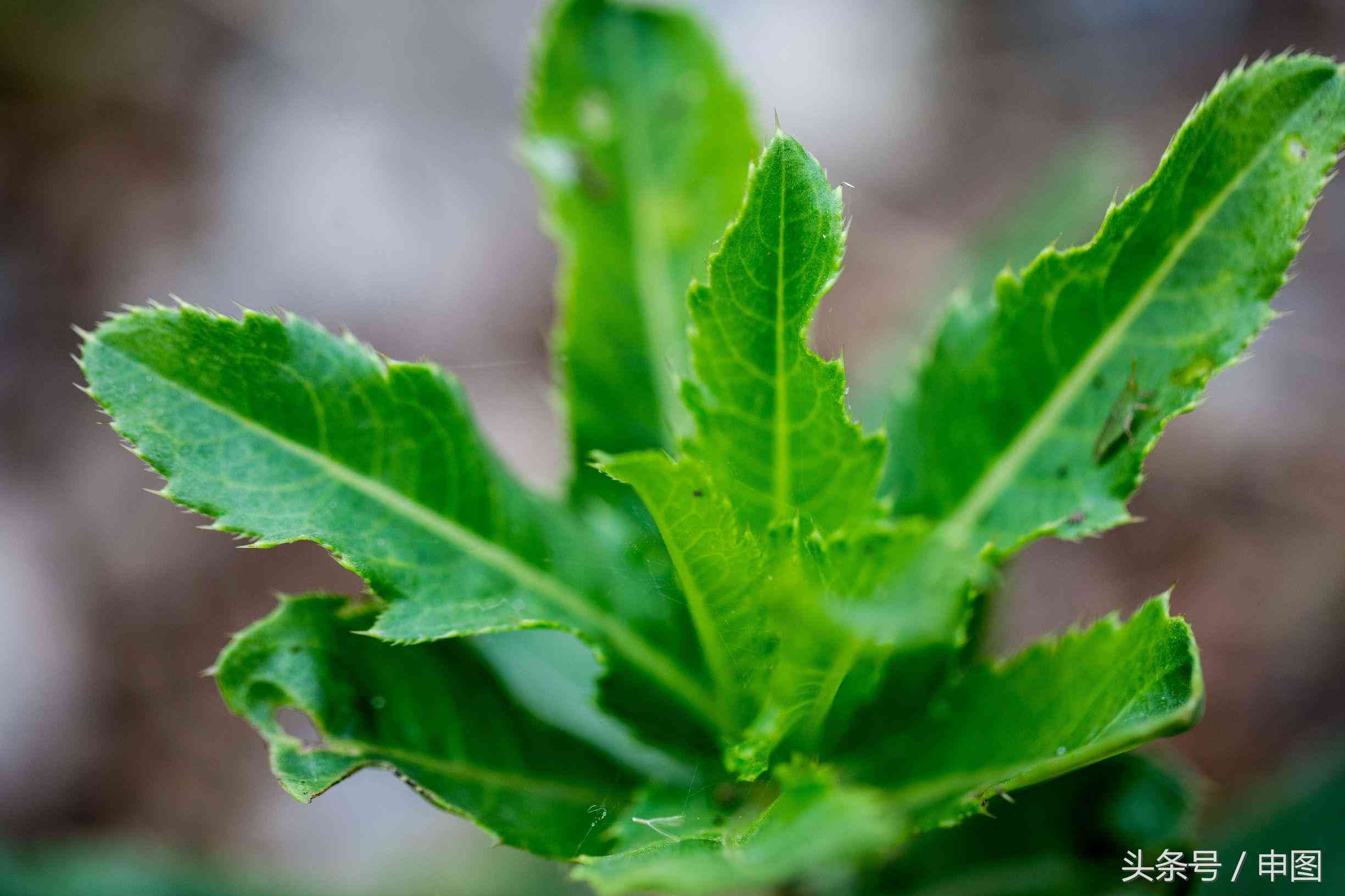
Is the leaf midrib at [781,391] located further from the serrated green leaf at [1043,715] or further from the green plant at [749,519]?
the serrated green leaf at [1043,715]

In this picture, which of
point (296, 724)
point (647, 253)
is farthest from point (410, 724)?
point (296, 724)

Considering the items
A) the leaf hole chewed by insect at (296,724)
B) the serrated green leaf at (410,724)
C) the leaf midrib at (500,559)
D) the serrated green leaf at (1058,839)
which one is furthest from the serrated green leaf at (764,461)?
the leaf hole chewed by insect at (296,724)

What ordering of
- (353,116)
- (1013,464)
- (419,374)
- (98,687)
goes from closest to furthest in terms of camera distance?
(419,374), (1013,464), (98,687), (353,116)

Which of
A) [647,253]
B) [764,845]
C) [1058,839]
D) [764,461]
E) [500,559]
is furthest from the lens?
[647,253]

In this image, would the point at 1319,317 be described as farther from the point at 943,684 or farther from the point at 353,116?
the point at 353,116

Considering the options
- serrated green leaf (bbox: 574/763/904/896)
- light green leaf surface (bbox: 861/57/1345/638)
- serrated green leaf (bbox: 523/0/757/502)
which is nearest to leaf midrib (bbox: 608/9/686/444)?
serrated green leaf (bbox: 523/0/757/502)

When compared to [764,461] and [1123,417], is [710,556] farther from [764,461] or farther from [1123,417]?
[1123,417]

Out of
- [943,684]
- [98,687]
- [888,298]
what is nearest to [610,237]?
[943,684]
